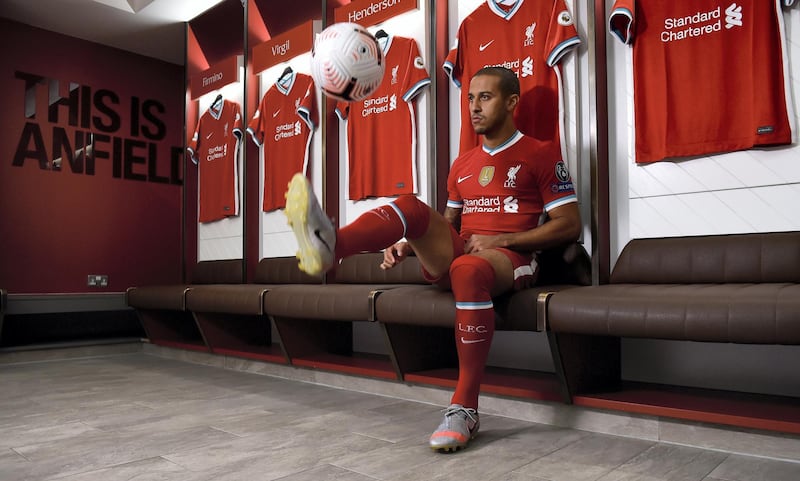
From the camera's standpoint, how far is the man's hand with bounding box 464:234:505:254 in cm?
226

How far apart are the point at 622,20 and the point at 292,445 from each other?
2.25 metres

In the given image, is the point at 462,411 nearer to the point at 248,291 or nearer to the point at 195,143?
the point at 248,291

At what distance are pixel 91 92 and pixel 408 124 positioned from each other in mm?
3522

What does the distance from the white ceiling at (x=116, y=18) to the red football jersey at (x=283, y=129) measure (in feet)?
4.16

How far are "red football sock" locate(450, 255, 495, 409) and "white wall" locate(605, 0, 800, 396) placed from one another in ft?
3.07

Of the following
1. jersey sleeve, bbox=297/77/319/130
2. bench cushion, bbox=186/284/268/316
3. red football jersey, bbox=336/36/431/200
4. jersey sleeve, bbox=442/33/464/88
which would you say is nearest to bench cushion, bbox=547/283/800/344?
jersey sleeve, bbox=442/33/464/88

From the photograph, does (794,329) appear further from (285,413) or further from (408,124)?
(408,124)

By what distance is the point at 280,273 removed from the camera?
4.40 metres

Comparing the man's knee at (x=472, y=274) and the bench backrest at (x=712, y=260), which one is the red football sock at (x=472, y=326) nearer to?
the man's knee at (x=472, y=274)

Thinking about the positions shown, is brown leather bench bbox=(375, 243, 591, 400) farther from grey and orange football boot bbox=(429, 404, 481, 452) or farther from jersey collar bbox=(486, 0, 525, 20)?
jersey collar bbox=(486, 0, 525, 20)

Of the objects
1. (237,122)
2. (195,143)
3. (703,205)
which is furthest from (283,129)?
(703,205)

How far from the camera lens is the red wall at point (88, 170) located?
16.3 feet

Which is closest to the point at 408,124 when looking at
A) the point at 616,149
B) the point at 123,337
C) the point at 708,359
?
the point at 616,149

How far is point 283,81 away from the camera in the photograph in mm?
4527
